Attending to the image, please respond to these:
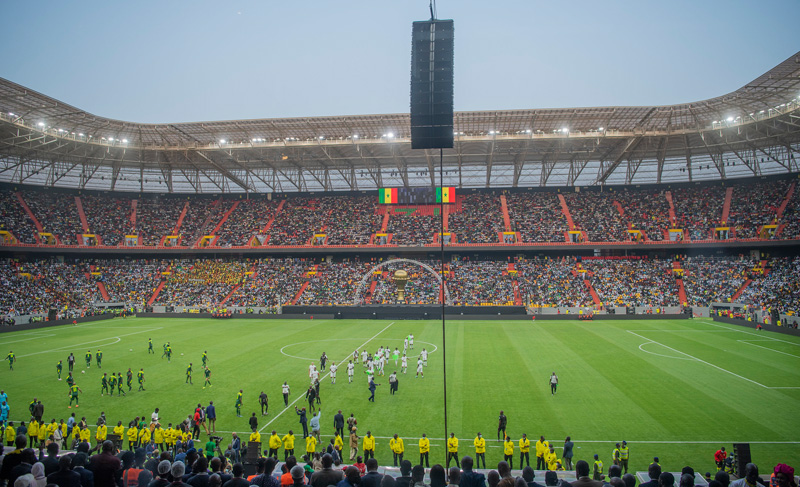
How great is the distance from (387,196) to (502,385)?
4306 cm

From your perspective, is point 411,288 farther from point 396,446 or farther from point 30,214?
point 30,214

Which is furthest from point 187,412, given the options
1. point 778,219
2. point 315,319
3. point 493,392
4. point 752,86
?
point 778,219

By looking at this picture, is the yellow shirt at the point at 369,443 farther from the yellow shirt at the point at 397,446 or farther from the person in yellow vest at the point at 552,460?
the person in yellow vest at the point at 552,460

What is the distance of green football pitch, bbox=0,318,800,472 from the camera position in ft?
54.2

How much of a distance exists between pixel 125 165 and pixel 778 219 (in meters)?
79.7

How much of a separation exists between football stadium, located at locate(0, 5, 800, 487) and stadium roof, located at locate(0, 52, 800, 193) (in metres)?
0.38

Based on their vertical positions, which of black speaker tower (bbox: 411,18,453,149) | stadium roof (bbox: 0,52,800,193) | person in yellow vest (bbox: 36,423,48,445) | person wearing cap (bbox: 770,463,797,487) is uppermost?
stadium roof (bbox: 0,52,800,193)

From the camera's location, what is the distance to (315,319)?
1943 inches

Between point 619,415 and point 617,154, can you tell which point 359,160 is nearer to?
point 617,154

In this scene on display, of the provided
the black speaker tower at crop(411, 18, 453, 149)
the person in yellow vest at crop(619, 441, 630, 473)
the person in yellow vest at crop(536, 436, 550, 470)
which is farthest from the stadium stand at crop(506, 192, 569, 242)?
the black speaker tower at crop(411, 18, 453, 149)

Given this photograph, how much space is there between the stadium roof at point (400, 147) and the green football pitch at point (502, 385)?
20.5 metres

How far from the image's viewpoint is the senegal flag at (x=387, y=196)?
6281cm

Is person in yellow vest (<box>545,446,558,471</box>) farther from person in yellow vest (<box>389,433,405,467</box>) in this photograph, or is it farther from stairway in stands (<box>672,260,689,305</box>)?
stairway in stands (<box>672,260,689,305</box>)

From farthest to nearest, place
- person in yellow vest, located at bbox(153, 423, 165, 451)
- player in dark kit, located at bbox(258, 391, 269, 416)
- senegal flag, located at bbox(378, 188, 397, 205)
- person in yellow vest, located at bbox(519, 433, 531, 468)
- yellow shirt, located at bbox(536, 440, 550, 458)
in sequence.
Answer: senegal flag, located at bbox(378, 188, 397, 205)
player in dark kit, located at bbox(258, 391, 269, 416)
person in yellow vest, located at bbox(153, 423, 165, 451)
person in yellow vest, located at bbox(519, 433, 531, 468)
yellow shirt, located at bbox(536, 440, 550, 458)
